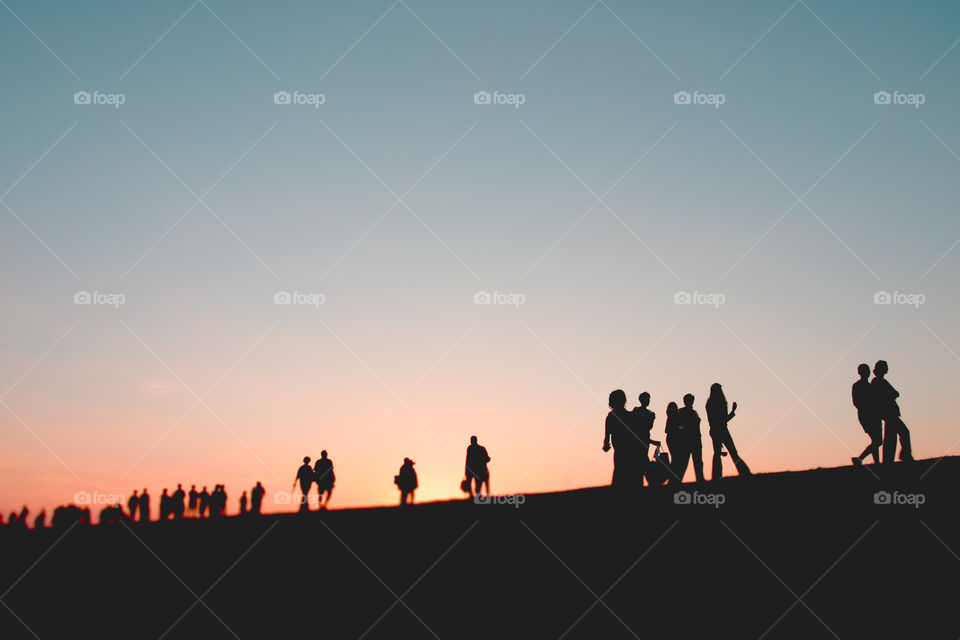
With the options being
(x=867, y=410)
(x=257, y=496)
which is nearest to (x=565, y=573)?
(x=867, y=410)

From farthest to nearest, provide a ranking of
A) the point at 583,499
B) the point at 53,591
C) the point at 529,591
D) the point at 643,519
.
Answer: the point at 583,499, the point at 53,591, the point at 643,519, the point at 529,591

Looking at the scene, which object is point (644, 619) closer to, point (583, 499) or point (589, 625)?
point (589, 625)

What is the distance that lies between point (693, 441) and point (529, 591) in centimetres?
559

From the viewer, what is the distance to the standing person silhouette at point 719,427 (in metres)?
15.7

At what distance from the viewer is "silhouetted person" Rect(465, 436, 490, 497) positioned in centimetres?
1998

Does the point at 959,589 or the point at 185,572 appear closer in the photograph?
the point at 959,589

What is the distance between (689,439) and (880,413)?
3.56 metres

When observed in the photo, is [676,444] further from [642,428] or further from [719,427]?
[642,428]

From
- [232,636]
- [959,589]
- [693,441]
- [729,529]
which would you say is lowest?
[232,636]

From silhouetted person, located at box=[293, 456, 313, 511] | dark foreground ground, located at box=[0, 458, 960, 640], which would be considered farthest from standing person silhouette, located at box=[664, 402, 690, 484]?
silhouetted person, located at box=[293, 456, 313, 511]

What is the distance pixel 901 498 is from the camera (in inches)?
495

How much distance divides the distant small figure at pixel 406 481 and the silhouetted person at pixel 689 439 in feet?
29.1

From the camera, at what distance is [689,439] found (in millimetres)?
15562

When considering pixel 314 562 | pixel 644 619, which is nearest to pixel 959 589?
pixel 644 619
